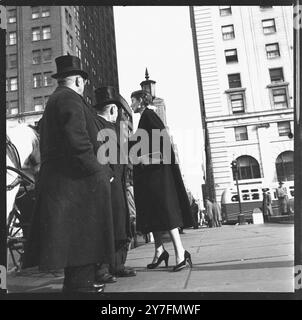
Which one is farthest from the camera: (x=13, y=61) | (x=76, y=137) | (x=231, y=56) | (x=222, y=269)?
(x=231, y=56)

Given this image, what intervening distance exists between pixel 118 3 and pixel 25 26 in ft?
2.81

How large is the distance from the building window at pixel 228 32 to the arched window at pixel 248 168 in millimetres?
1292

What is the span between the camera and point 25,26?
3.29m

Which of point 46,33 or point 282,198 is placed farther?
point 46,33

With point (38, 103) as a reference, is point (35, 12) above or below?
above

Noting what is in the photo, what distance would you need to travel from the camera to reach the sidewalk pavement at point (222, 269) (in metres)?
2.52

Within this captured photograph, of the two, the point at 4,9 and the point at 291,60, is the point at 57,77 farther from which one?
the point at 291,60

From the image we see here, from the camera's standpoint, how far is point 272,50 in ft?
11.0

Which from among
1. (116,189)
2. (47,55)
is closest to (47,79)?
(47,55)

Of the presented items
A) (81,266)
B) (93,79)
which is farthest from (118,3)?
(81,266)

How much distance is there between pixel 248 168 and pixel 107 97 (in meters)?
1.45

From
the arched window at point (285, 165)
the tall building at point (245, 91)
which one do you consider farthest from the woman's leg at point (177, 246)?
the arched window at point (285, 165)

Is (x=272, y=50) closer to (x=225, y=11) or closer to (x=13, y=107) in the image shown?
(x=225, y=11)

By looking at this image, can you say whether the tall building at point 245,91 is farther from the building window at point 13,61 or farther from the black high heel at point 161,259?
the building window at point 13,61
